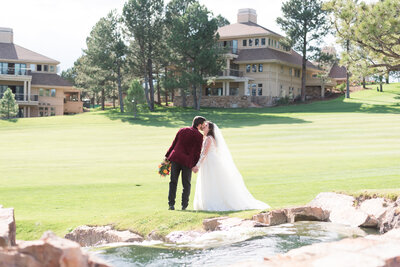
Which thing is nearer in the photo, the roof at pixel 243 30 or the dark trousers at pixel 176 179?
the dark trousers at pixel 176 179

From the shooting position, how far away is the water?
6836 millimetres

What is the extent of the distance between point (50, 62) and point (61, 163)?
158ft

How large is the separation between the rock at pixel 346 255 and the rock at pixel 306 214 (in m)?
4.85

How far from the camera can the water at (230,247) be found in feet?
22.4

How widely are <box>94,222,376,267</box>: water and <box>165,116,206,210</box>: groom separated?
116 inches

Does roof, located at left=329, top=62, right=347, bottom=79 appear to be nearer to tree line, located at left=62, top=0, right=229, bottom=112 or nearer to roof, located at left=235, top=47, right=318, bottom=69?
roof, located at left=235, top=47, right=318, bottom=69

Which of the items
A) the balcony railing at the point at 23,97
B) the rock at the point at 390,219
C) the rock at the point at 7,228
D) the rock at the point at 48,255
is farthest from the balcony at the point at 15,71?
the rock at the point at 48,255

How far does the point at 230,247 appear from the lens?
748 centimetres

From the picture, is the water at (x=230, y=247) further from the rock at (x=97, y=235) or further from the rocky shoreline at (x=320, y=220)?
the rock at (x=97, y=235)

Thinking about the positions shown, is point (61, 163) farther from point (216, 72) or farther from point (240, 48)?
point (240, 48)

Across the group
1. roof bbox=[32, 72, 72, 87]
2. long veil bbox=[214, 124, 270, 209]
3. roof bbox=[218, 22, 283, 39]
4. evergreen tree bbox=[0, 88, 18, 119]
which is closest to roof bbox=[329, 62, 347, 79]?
roof bbox=[218, 22, 283, 39]

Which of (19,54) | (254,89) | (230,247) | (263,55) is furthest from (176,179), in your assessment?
(19,54)

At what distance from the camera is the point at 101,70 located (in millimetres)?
66875

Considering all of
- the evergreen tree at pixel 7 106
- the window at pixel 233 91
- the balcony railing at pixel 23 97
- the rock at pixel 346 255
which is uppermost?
the window at pixel 233 91
